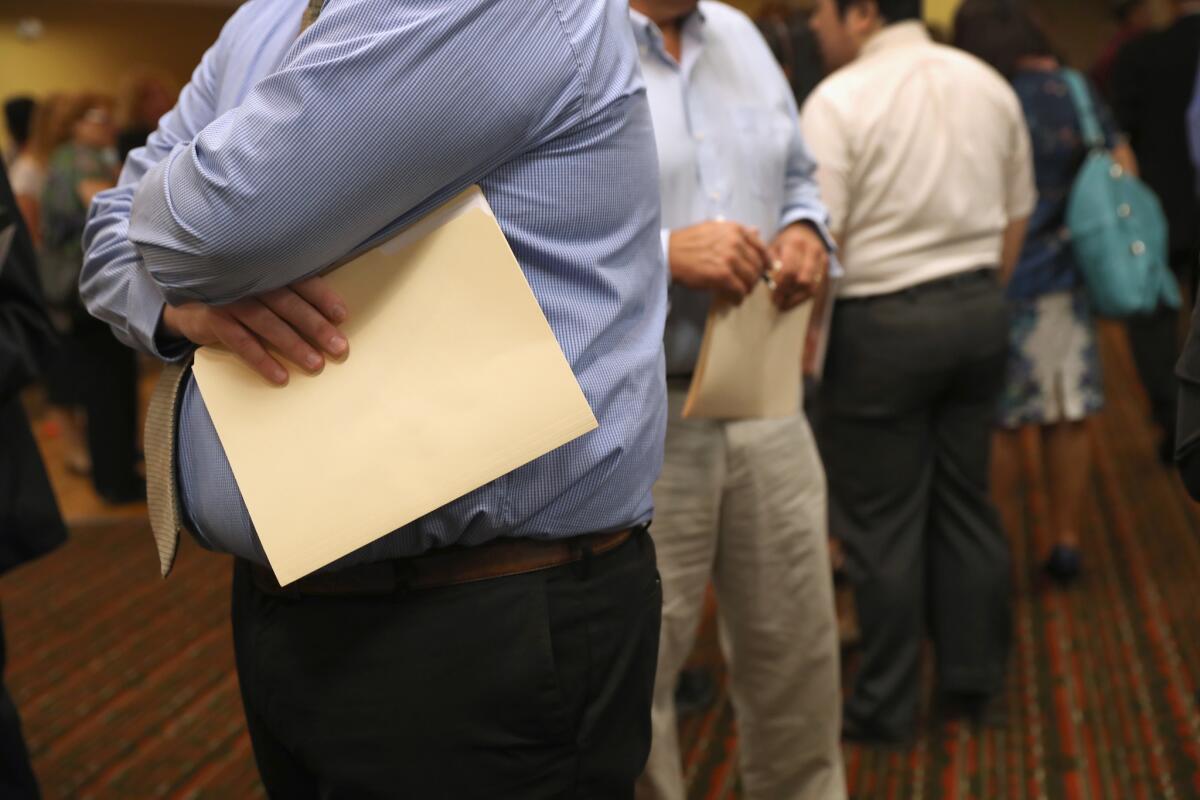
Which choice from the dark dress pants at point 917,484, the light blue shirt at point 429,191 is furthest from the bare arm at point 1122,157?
the light blue shirt at point 429,191

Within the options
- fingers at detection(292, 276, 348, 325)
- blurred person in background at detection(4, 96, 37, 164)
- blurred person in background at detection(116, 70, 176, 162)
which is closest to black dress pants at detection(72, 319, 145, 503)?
blurred person in background at detection(116, 70, 176, 162)

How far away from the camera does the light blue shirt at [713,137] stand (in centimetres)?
176

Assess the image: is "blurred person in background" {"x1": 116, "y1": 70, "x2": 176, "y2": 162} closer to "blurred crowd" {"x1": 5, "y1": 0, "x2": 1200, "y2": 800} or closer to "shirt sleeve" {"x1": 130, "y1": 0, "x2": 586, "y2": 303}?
"blurred crowd" {"x1": 5, "y1": 0, "x2": 1200, "y2": 800}

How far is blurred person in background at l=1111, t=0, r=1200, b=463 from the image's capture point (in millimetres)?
4402

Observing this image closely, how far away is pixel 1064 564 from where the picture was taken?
3.51 m

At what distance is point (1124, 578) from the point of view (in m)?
3.52

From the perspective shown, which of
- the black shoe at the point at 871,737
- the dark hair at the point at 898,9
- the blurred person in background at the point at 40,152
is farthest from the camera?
the blurred person in background at the point at 40,152

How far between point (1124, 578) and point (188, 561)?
309cm

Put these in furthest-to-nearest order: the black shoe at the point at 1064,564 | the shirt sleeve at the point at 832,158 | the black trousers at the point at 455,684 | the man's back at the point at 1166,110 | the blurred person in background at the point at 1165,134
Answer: the man's back at the point at 1166,110 → the blurred person in background at the point at 1165,134 → the black shoe at the point at 1064,564 → the shirt sleeve at the point at 832,158 → the black trousers at the point at 455,684

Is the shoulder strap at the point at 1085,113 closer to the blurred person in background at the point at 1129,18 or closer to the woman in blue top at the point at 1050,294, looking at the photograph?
the woman in blue top at the point at 1050,294

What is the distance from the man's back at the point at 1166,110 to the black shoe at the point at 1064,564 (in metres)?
1.64

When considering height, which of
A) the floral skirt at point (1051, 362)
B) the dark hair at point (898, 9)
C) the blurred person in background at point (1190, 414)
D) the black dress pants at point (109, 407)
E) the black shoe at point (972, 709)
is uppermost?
the blurred person in background at point (1190, 414)

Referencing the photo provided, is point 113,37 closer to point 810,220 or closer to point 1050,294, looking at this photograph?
point 1050,294

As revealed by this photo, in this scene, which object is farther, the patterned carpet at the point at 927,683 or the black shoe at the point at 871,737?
the black shoe at the point at 871,737
